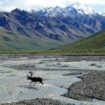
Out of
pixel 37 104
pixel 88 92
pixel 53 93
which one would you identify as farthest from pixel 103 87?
pixel 37 104

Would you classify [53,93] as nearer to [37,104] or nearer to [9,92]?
[9,92]

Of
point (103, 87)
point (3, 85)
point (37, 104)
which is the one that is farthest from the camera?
point (3, 85)

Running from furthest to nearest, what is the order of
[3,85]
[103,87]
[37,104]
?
1. [3,85]
2. [103,87]
3. [37,104]

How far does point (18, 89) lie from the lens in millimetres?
48188

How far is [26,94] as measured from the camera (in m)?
43.7

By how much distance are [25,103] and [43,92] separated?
1071 centimetres

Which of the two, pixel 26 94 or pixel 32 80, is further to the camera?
pixel 32 80

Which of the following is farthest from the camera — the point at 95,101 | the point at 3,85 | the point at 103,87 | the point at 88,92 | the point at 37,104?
the point at 3,85

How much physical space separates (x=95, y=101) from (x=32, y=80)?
1780 centimetres

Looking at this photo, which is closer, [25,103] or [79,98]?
[25,103]

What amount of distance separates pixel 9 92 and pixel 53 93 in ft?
19.6

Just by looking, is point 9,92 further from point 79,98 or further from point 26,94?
point 79,98

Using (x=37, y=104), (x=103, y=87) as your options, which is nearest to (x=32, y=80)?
(x=103, y=87)

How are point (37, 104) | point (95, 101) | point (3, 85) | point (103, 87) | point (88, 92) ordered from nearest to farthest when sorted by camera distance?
1. point (37, 104)
2. point (95, 101)
3. point (88, 92)
4. point (103, 87)
5. point (3, 85)
